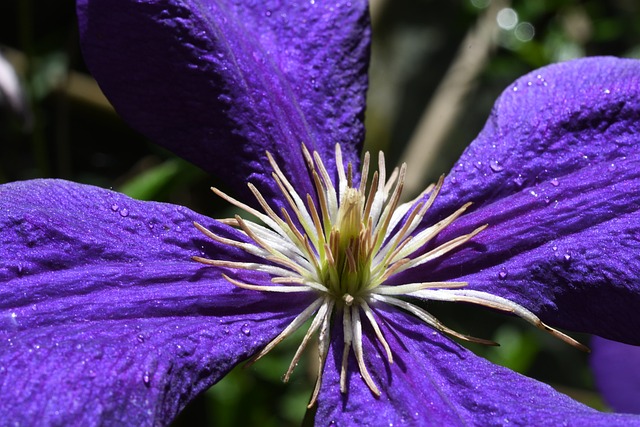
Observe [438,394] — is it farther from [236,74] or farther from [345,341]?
[236,74]

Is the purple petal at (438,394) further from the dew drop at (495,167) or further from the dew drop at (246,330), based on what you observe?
the dew drop at (495,167)

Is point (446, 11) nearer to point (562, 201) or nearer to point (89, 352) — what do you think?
point (562, 201)

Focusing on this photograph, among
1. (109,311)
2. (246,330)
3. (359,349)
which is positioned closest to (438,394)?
(359,349)

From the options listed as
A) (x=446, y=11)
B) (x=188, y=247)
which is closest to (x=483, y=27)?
(x=446, y=11)

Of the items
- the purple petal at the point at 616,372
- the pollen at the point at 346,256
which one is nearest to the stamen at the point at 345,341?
the pollen at the point at 346,256

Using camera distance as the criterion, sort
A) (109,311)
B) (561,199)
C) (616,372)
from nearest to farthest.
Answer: (109,311) → (561,199) → (616,372)

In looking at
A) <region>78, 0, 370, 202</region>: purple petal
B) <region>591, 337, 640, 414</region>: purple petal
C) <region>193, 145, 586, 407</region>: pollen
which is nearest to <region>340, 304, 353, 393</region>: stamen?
<region>193, 145, 586, 407</region>: pollen
